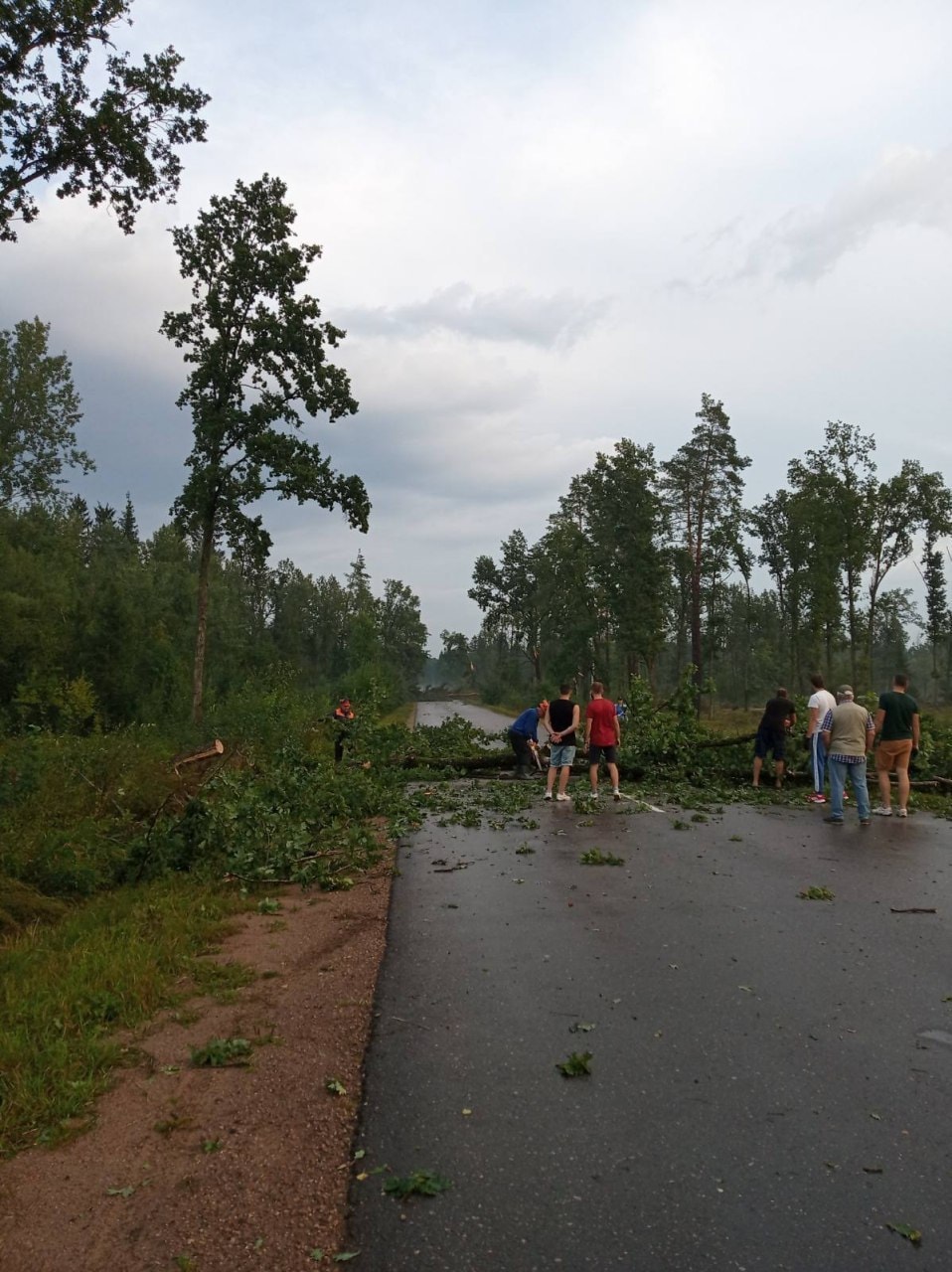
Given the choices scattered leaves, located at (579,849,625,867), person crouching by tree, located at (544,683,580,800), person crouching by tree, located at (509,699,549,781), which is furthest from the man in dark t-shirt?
scattered leaves, located at (579,849,625,867)

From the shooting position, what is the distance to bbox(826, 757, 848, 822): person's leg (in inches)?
450

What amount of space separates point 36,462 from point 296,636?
5891cm

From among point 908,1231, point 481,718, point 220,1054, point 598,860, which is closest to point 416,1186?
point 220,1054

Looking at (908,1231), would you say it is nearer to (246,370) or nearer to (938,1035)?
Result: (938,1035)

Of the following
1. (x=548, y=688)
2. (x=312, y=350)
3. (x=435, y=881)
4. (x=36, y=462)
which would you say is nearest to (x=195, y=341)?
(x=312, y=350)

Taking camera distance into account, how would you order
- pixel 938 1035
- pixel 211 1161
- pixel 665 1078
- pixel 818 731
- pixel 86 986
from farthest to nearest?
1. pixel 818 731
2. pixel 86 986
3. pixel 938 1035
4. pixel 665 1078
5. pixel 211 1161

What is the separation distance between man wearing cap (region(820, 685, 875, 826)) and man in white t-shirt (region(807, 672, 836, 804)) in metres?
1.29

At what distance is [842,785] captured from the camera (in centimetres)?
1162

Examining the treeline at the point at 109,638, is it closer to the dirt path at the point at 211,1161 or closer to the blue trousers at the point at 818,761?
the blue trousers at the point at 818,761

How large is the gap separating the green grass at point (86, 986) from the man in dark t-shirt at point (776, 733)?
10.2 m

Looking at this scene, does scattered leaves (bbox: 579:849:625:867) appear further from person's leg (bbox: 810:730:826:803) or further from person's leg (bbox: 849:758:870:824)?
person's leg (bbox: 810:730:826:803)

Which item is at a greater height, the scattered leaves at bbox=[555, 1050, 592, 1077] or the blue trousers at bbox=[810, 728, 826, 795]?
the blue trousers at bbox=[810, 728, 826, 795]

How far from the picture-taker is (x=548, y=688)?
5928cm

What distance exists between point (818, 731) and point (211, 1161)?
39.1ft
